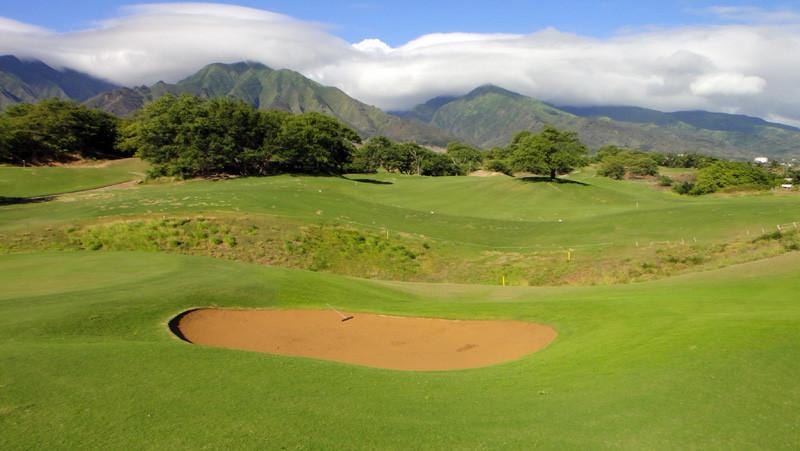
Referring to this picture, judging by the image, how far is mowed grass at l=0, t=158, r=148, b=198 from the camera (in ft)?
228

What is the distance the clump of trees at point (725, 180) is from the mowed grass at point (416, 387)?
7536 cm

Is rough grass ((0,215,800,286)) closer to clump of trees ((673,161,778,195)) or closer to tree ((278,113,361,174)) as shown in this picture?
tree ((278,113,361,174))

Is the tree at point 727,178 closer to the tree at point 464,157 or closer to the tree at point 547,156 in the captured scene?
the tree at point 547,156

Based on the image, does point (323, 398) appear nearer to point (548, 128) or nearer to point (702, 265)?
point (702, 265)

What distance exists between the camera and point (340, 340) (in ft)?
58.4

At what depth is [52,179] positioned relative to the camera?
7612 centimetres

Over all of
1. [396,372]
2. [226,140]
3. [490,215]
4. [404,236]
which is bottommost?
[404,236]

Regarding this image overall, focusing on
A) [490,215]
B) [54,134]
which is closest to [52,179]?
[54,134]

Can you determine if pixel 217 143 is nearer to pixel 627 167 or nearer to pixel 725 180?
pixel 725 180

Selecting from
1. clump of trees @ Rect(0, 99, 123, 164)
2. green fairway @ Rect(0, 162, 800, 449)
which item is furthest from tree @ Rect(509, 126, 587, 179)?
clump of trees @ Rect(0, 99, 123, 164)

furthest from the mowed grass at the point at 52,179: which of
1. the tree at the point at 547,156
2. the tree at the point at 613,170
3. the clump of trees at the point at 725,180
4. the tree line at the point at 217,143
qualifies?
the tree at the point at 613,170

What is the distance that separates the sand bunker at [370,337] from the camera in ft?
53.6

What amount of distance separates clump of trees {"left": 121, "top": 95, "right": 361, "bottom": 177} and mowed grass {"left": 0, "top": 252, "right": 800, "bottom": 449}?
232ft

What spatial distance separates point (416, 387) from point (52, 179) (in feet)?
268
